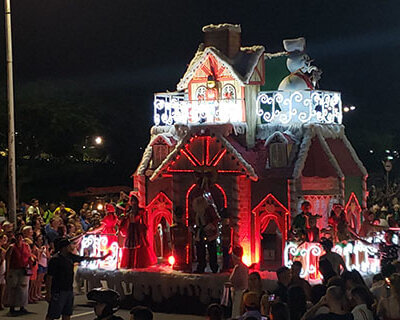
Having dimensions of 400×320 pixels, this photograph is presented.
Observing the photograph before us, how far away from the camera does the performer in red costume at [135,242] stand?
16781 millimetres

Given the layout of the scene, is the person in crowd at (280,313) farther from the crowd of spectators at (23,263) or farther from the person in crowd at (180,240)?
the person in crowd at (180,240)

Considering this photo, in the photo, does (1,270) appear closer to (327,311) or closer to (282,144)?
(282,144)

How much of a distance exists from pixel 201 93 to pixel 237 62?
50.1 inches

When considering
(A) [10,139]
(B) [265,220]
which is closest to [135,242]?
(B) [265,220]

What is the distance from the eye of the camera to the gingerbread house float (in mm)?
17516

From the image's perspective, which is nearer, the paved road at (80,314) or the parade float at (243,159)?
the paved road at (80,314)

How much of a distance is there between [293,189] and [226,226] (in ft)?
6.55

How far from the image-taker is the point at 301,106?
18.2 meters

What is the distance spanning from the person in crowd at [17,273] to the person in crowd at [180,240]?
327cm

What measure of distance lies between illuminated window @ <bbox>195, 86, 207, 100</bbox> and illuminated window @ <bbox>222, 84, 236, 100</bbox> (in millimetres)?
534

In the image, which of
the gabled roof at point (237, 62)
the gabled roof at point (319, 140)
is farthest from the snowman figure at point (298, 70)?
the gabled roof at point (319, 140)

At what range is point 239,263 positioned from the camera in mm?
13625

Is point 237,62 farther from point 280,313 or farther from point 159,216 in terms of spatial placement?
point 280,313

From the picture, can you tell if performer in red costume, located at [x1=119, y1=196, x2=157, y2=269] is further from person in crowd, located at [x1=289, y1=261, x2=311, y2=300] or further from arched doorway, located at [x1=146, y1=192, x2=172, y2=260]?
person in crowd, located at [x1=289, y1=261, x2=311, y2=300]
